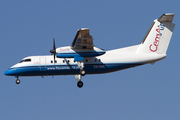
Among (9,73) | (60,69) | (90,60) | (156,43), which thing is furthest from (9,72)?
(156,43)

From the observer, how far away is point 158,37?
27.6 metres

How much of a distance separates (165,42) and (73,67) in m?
9.09

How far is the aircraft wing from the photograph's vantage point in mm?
23047

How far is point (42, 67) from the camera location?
26.3 m

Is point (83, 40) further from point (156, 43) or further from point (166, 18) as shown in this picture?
point (166, 18)

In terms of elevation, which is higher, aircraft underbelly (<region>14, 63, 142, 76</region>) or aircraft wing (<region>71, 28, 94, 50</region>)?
aircraft wing (<region>71, 28, 94, 50</region>)

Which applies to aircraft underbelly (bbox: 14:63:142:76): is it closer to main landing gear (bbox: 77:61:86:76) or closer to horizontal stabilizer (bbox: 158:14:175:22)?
main landing gear (bbox: 77:61:86:76)

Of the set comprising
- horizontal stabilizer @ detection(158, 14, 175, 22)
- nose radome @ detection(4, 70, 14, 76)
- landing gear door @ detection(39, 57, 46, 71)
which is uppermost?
horizontal stabilizer @ detection(158, 14, 175, 22)

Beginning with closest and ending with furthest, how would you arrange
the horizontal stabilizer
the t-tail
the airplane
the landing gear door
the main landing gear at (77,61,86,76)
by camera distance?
the airplane < the main landing gear at (77,61,86,76) < the landing gear door < the horizontal stabilizer < the t-tail

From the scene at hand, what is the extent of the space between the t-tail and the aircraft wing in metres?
5.29

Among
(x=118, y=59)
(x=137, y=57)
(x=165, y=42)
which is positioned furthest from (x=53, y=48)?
(x=165, y=42)

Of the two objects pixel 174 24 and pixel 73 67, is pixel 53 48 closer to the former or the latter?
pixel 73 67

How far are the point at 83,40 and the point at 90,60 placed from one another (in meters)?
2.66

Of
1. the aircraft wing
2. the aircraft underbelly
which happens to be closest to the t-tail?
the aircraft underbelly
